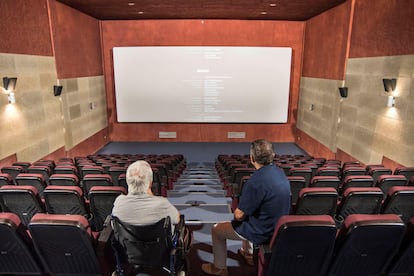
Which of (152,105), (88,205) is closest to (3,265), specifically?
(88,205)

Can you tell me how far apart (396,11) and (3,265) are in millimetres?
7888

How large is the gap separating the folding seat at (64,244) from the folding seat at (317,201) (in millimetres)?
2131

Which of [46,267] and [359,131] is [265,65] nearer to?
[359,131]

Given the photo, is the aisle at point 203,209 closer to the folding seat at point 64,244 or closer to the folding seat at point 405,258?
the folding seat at point 64,244

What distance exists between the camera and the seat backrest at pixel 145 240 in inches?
89.0

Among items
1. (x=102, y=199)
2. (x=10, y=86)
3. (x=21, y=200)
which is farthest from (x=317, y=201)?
(x=10, y=86)

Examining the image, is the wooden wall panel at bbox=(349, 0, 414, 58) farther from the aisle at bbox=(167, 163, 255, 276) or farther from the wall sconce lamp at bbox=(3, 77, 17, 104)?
the wall sconce lamp at bbox=(3, 77, 17, 104)

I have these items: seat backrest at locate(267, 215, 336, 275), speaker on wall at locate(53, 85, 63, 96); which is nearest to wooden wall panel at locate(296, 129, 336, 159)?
seat backrest at locate(267, 215, 336, 275)

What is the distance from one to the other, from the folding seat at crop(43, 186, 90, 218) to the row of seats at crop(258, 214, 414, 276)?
81.6 inches

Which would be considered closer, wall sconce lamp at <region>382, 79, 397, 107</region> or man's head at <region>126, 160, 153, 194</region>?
man's head at <region>126, 160, 153, 194</region>

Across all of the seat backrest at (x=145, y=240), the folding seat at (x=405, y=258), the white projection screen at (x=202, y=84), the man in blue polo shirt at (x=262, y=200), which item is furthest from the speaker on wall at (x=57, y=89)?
the folding seat at (x=405, y=258)

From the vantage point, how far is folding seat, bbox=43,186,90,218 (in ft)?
10.2

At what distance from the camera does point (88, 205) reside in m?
3.45

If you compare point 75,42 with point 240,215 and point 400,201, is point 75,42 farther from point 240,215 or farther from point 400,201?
point 400,201
